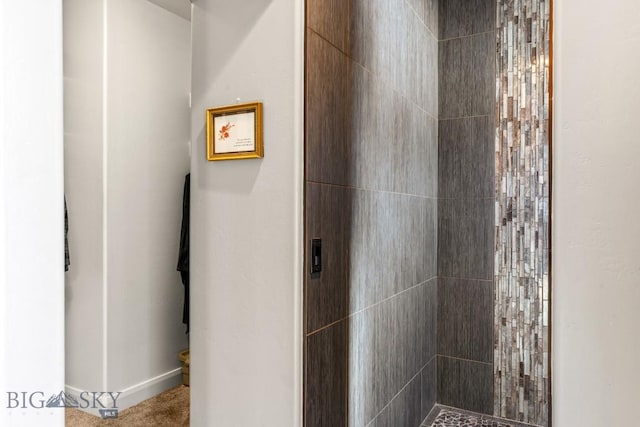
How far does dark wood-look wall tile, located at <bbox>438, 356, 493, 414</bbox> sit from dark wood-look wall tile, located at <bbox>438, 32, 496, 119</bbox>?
1.60 metres

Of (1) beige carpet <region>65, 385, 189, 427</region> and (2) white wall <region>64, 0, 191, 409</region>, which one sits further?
(2) white wall <region>64, 0, 191, 409</region>

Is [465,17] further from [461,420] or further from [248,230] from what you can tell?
[461,420]

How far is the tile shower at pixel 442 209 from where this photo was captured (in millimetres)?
1922

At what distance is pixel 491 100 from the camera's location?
2791 millimetres

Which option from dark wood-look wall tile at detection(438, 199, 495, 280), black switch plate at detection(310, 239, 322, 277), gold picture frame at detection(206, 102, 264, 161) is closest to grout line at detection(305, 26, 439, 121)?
gold picture frame at detection(206, 102, 264, 161)

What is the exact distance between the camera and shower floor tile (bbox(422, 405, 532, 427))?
2.72 metres

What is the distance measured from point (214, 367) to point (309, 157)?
2.71 feet

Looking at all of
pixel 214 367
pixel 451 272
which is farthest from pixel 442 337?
pixel 214 367

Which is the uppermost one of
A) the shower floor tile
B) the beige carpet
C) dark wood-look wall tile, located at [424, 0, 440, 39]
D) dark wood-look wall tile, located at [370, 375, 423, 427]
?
dark wood-look wall tile, located at [424, 0, 440, 39]

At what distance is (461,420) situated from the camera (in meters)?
2.79

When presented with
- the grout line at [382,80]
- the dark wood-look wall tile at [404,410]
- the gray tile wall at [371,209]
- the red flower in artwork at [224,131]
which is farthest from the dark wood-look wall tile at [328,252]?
the dark wood-look wall tile at [404,410]

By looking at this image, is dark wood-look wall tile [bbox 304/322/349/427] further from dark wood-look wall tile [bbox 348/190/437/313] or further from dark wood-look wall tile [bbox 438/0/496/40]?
dark wood-look wall tile [bbox 438/0/496/40]

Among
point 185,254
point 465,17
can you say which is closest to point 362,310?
point 185,254

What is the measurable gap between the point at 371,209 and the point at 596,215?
3.73ft
